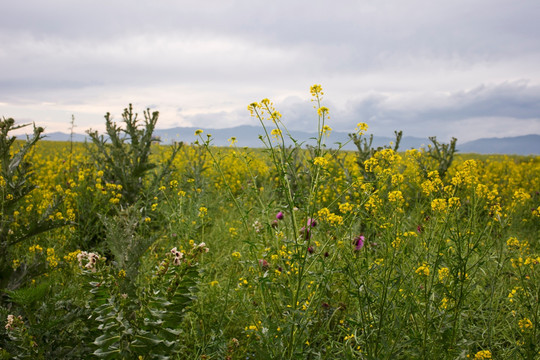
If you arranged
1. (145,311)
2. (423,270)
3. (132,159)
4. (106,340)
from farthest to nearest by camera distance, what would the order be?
(132,159)
(423,270)
(145,311)
(106,340)

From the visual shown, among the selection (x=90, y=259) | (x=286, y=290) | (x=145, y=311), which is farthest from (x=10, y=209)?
(x=286, y=290)

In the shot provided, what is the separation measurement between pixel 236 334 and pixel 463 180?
204cm

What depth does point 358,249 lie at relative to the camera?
2.95 m

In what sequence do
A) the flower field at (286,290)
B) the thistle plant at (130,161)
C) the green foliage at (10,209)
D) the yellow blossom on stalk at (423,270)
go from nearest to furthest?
the flower field at (286,290) < the yellow blossom on stalk at (423,270) < the green foliage at (10,209) < the thistle plant at (130,161)

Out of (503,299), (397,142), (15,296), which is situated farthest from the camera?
(397,142)

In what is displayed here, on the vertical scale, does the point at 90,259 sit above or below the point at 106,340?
above

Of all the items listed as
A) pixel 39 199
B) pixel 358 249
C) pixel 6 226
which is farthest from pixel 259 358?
pixel 39 199

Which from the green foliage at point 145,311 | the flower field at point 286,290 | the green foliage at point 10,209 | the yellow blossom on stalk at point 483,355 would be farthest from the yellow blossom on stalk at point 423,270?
the green foliage at point 10,209

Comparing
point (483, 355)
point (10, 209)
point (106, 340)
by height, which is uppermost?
point (10, 209)

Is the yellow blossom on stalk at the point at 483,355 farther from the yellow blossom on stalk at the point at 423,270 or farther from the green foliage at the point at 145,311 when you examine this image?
the green foliage at the point at 145,311

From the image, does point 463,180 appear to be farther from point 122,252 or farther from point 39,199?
point 39,199

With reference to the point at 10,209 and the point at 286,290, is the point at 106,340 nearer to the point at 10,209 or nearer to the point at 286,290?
the point at 286,290

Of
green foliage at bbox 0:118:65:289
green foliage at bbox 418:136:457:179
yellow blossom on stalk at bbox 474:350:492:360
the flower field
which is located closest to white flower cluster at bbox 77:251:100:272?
the flower field

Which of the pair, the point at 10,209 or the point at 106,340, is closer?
the point at 106,340
